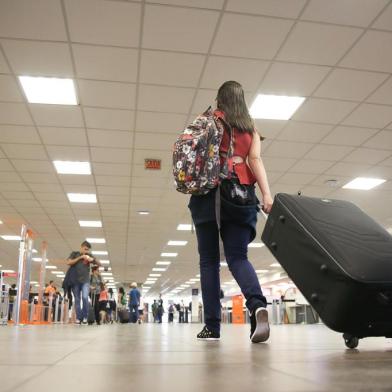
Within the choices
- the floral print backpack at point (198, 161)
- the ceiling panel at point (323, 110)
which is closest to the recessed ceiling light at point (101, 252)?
the ceiling panel at point (323, 110)

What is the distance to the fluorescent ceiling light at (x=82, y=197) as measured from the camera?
29.0 feet

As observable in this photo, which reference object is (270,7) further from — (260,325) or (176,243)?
(176,243)

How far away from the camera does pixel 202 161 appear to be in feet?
6.62

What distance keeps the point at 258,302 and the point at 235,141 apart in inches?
32.0

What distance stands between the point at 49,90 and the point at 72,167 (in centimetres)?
256

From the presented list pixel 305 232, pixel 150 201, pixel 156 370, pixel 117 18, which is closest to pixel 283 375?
pixel 156 370

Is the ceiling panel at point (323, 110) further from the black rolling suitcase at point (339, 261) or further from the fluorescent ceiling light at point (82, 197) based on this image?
the fluorescent ceiling light at point (82, 197)

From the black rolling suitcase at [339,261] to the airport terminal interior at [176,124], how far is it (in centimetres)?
7

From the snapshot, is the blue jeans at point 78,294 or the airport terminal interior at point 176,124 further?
the blue jeans at point 78,294

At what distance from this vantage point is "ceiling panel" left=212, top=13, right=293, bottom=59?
12.0 feet

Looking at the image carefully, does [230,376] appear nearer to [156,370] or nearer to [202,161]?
[156,370]

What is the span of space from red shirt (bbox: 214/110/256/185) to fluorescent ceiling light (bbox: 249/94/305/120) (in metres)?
2.85

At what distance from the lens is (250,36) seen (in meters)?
3.83

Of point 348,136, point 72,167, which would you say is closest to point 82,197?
point 72,167
